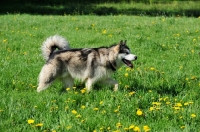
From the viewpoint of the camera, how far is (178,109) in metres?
4.74

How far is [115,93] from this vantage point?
5621 millimetres

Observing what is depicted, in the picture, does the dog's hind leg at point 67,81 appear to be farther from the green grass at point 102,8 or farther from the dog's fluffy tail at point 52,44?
the green grass at point 102,8

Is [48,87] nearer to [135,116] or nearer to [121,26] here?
[135,116]

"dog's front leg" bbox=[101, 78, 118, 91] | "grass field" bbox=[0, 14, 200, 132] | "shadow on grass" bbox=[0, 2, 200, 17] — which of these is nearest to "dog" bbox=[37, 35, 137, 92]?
"dog's front leg" bbox=[101, 78, 118, 91]

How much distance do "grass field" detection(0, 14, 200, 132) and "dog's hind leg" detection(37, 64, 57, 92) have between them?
0.16 metres

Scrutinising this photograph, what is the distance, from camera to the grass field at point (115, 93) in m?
4.39

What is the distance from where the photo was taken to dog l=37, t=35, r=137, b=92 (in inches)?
247

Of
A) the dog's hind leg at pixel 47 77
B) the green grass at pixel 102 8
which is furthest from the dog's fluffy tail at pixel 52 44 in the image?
the green grass at pixel 102 8

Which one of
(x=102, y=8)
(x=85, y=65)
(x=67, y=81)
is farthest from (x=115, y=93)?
(x=102, y=8)

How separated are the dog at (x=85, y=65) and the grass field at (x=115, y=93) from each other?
8.6 inches

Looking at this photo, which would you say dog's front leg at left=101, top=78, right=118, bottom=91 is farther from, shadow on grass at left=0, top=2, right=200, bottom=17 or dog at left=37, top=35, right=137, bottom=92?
shadow on grass at left=0, top=2, right=200, bottom=17

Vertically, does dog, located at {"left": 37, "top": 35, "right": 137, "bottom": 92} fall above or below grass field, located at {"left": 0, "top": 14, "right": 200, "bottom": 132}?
above

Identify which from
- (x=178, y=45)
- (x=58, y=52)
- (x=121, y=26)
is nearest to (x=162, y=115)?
(x=58, y=52)

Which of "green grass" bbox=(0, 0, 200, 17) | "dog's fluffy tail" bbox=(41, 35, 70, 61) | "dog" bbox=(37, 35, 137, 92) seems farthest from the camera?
"green grass" bbox=(0, 0, 200, 17)
